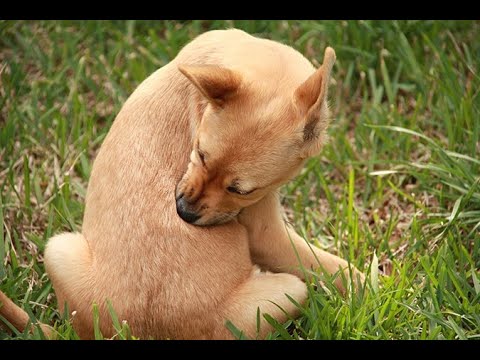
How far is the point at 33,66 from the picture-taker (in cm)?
811

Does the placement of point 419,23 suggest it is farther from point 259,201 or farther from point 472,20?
point 259,201

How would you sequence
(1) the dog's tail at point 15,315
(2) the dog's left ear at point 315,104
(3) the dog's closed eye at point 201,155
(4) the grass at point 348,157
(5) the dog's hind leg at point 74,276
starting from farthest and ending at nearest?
(4) the grass at point 348,157
(1) the dog's tail at point 15,315
(5) the dog's hind leg at point 74,276
(3) the dog's closed eye at point 201,155
(2) the dog's left ear at point 315,104

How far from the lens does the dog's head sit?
4.89m

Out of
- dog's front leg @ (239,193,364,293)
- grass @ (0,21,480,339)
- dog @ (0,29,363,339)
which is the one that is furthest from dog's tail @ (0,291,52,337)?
dog's front leg @ (239,193,364,293)

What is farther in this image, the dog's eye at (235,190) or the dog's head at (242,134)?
the dog's eye at (235,190)

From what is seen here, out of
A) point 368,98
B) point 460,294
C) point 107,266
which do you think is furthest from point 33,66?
point 460,294

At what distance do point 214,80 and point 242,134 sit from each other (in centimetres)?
33

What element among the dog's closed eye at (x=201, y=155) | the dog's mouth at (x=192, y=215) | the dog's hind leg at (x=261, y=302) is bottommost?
the dog's hind leg at (x=261, y=302)

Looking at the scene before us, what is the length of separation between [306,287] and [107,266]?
4.03 ft

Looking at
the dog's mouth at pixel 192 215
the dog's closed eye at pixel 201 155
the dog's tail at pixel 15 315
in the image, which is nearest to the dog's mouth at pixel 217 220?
the dog's mouth at pixel 192 215

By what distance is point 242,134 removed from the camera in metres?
4.91

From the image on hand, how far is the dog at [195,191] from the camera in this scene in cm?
494

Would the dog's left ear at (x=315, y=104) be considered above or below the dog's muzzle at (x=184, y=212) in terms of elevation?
above

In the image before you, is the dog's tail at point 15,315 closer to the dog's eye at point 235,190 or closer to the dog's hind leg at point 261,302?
the dog's hind leg at point 261,302
